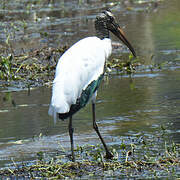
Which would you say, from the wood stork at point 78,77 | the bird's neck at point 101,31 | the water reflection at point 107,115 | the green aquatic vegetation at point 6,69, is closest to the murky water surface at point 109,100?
the water reflection at point 107,115

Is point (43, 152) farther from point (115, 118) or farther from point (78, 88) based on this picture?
point (115, 118)

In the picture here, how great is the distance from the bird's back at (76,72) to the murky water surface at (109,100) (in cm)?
80

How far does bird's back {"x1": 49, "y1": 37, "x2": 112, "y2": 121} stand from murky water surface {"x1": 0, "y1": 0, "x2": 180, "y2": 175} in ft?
2.61

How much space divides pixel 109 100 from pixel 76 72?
8.21ft

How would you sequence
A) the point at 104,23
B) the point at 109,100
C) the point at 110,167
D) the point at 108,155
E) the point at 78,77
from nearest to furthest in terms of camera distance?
the point at 110,167, the point at 78,77, the point at 108,155, the point at 104,23, the point at 109,100

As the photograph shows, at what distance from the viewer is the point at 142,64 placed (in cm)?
1052

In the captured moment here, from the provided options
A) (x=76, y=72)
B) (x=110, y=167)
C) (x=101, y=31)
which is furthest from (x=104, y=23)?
(x=110, y=167)

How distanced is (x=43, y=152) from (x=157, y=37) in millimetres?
6916

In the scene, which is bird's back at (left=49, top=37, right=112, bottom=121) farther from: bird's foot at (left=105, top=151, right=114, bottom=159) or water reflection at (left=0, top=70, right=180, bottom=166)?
water reflection at (left=0, top=70, right=180, bottom=166)

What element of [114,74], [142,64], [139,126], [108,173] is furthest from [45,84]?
[108,173]

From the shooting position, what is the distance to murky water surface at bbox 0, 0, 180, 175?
695 cm

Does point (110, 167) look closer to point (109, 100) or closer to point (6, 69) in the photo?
point (109, 100)

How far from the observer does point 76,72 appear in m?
6.05

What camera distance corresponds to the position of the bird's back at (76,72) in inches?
231
